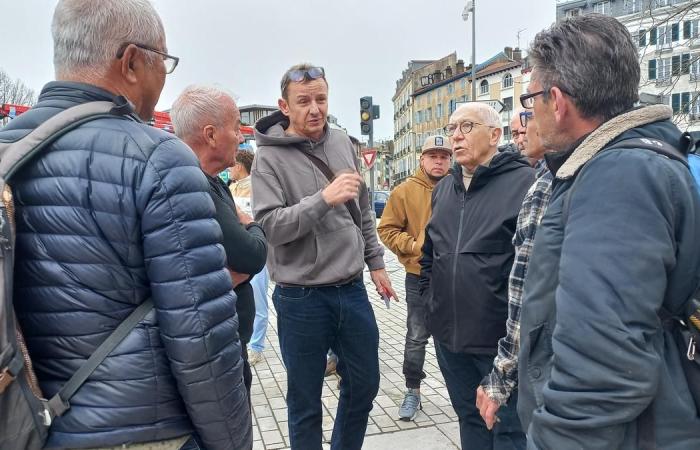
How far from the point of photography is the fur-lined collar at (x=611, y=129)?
1356mm

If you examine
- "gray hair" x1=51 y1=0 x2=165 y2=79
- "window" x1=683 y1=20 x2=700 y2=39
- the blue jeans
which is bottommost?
the blue jeans

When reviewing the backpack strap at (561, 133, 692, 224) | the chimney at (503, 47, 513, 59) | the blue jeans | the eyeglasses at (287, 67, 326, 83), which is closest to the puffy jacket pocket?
the backpack strap at (561, 133, 692, 224)

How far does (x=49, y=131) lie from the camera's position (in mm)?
1307

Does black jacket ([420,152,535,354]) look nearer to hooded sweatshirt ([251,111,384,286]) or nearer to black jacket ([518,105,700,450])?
hooded sweatshirt ([251,111,384,286])

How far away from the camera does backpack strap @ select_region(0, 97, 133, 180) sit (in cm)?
125

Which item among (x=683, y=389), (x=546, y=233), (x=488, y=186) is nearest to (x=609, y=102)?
(x=546, y=233)

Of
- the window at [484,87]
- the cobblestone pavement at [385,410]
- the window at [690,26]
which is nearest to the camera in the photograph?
the cobblestone pavement at [385,410]

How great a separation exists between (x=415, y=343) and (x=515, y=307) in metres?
2.07

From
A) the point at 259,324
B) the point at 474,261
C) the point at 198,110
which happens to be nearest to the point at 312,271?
the point at 474,261

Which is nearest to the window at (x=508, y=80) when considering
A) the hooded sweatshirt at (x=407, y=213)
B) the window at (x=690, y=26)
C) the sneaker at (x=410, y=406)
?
the window at (x=690, y=26)

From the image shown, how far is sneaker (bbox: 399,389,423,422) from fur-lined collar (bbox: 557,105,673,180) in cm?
276

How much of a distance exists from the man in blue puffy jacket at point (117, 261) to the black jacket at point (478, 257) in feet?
4.56

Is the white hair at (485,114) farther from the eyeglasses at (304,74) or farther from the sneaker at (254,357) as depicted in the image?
the sneaker at (254,357)

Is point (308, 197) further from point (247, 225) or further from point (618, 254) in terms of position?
point (618, 254)
